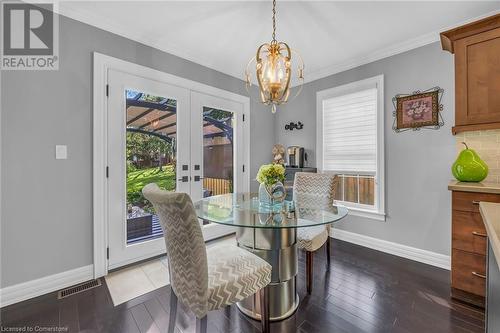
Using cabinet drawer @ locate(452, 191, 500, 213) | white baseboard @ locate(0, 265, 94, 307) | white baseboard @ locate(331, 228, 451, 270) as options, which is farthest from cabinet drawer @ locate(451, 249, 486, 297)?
white baseboard @ locate(0, 265, 94, 307)

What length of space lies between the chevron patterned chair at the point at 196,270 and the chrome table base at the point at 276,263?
8.1 inches

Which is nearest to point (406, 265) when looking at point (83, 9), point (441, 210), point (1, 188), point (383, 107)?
point (441, 210)

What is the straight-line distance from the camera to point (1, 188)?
72.5 inches

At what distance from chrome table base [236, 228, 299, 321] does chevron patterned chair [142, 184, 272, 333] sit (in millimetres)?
205

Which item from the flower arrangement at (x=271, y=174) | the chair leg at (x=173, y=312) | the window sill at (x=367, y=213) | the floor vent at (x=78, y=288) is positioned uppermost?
the flower arrangement at (x=271, y=174)

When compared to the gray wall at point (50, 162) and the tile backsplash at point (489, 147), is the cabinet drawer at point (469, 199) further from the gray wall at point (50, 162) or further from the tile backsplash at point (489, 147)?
the gray wall at point (50, 162)

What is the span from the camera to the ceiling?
2090 millimetres

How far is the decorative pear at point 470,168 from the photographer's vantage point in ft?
6.79

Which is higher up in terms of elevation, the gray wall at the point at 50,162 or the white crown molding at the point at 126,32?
the white crown molding at the point at 126,32

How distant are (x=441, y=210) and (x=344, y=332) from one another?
189cm

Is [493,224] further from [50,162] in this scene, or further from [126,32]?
[126,32]

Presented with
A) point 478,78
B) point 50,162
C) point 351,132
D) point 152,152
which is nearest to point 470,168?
point 478,78


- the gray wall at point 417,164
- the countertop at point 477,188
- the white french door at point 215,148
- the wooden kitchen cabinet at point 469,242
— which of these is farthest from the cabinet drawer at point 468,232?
the white french door at point 215,148

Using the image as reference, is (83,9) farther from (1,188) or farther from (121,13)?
(1,188)
